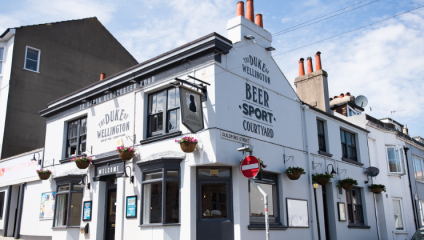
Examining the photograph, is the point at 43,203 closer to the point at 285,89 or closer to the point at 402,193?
the point at 285,89

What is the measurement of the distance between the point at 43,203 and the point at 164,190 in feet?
28.1

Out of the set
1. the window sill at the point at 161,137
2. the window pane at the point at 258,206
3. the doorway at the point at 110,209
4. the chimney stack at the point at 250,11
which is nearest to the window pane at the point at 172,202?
the window sill at the point at 161,137

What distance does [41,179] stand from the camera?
1748cm

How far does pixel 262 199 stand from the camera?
43.0 ft

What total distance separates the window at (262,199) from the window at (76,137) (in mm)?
7869

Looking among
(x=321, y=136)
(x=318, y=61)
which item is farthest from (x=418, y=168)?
(x=321, y=136)

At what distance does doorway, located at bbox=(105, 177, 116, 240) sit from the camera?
1441 cm

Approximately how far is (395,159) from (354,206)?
5257mm

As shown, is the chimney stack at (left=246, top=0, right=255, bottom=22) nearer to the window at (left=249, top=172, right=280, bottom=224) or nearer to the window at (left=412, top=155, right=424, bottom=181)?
Result: the window at (left=249, top=172, right=280, bottom=224)

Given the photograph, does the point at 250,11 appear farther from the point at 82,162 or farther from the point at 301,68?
the point at 82,162

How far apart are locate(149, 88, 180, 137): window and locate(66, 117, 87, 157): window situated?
4.34 metres

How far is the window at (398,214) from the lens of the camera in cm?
2088

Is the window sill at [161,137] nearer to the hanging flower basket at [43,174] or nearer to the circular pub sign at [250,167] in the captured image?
the circular pub sign at [250,167]

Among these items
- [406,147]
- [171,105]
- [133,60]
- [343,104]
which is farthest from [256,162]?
[133,60]
